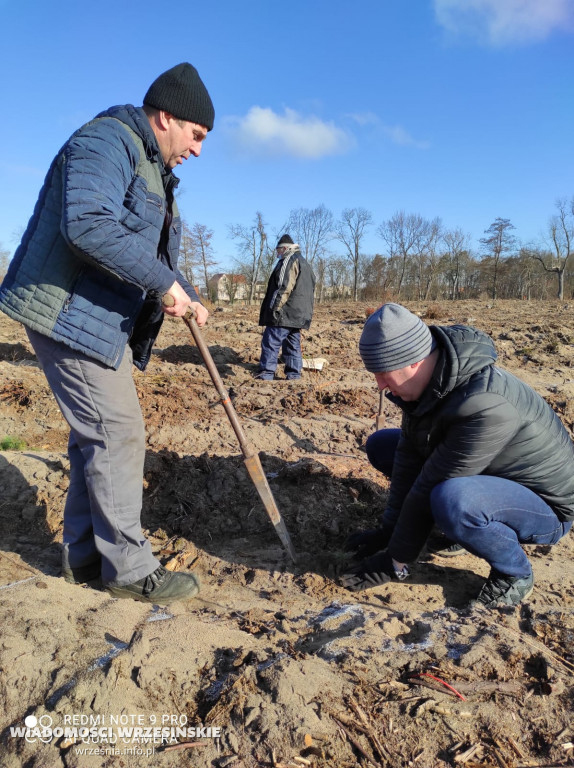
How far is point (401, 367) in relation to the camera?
7.58 feet

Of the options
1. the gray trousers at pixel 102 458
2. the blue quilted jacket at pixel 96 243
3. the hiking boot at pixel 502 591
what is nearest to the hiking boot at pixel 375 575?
the hiking boot at pixel 502 591

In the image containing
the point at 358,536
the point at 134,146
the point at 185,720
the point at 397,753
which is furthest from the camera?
the point at 358,536

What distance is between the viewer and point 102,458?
2.42 meters

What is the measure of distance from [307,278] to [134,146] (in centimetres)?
570

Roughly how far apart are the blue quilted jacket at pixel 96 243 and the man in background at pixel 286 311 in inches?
199

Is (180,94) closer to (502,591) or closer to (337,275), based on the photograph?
(502,591)

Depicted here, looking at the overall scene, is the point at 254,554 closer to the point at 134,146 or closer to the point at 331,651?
the point at 331,651

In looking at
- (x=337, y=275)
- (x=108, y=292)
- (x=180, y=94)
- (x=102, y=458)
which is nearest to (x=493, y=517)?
(x=102, y=458)

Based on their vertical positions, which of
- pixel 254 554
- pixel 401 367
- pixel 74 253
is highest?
pixel 74 253

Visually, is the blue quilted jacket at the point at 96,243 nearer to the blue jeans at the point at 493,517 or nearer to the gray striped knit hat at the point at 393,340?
the gray striped knit hat at the point at 393,340

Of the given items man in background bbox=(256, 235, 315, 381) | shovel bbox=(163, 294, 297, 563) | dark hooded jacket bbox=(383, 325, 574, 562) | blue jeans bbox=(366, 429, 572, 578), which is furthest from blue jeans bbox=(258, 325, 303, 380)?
blue jeans bbox=(366, 429, 572, 578)

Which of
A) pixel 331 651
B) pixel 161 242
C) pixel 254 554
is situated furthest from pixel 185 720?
pixel 161 242

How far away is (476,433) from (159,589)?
1689mm

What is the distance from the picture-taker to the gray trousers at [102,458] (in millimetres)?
2330
